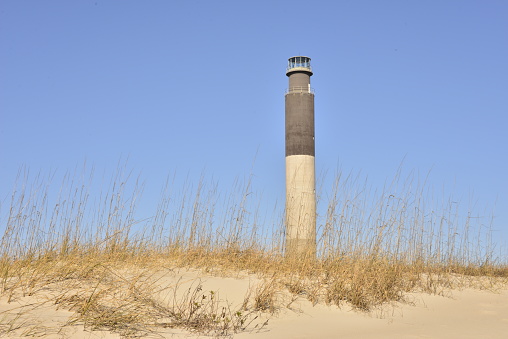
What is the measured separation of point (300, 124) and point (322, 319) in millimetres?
12185

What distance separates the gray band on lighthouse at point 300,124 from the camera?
52.1 ft

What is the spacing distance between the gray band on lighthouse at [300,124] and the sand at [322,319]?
1039 centimetres

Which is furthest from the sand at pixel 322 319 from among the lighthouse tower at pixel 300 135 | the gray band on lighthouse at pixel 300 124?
the gray band on lighthouse at pixel 300 124

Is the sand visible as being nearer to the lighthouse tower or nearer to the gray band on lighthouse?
the lighthouse tower

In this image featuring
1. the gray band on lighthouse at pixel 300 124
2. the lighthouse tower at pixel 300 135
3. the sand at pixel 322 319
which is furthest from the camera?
the gray band on lighthouse at pixel 300 124

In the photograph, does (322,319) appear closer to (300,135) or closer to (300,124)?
(300,135)

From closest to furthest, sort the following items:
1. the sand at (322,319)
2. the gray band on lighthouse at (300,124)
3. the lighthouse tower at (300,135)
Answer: the sand at (322,319), the lighthouse tower at (300,135), the gray band on lighthouse at (300,124)

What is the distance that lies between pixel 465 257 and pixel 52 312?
232 inches

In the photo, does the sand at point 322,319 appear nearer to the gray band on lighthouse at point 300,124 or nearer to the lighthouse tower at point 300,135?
the lighthouse tower at point 300,135

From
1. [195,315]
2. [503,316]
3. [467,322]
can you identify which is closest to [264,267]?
[195,315]

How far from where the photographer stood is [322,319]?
4305mm

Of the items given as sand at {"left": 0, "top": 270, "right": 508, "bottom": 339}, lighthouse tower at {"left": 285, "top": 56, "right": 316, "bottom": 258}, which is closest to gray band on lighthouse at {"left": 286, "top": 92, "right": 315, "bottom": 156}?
lighthouse tower at {"left": 285, "top": 56, "right": 316, "bottom": 258}

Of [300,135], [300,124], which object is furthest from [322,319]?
[300,124]

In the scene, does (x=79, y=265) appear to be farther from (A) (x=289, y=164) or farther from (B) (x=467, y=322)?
(A) (x=289, y=164)
